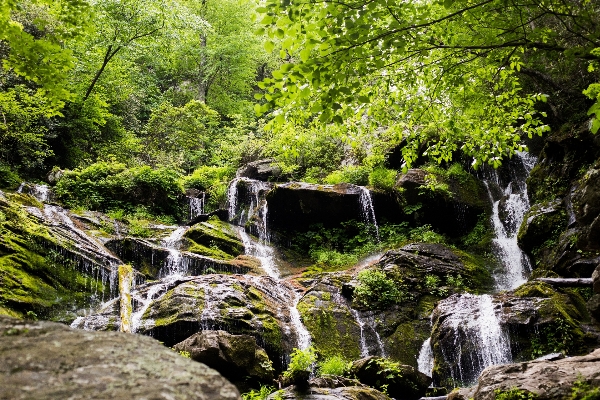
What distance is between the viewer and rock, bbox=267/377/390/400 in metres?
6.06

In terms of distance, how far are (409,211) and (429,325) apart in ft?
20.9

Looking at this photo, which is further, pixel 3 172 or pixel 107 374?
pixel 3 172

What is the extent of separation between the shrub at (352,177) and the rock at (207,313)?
931 cm

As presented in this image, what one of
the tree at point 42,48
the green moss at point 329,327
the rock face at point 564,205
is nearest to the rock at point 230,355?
the green moss at point 329,327

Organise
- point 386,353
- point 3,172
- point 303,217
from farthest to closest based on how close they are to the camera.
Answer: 1. point 303,217
2. point 3,172
3. point 386,353

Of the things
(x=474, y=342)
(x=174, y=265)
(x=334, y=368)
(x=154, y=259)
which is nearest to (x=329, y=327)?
(x=334, y=368)

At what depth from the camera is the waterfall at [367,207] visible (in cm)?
1712

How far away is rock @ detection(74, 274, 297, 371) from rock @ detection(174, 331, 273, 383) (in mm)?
1297

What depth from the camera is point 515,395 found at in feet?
14.8

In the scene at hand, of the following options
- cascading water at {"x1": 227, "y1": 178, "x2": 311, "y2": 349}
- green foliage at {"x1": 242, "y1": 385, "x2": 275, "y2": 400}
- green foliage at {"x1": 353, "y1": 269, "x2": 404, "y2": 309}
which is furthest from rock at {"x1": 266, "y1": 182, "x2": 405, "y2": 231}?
green foliage at {"x1": 242, "y1": 385, "x2": 275, "y2": 400}

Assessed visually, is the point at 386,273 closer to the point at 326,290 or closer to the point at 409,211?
the point at 326,290

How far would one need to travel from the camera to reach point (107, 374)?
1.62m

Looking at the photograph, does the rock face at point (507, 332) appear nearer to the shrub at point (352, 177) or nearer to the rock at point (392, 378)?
the rock at point (392, 378)

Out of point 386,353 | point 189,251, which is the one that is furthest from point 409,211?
point 189,251
